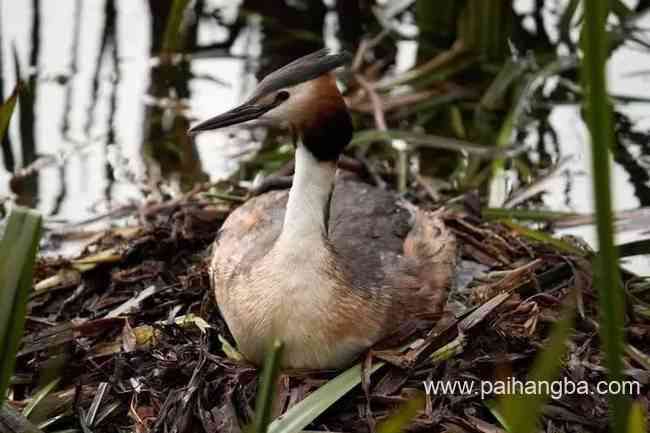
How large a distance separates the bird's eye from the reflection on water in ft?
6.03

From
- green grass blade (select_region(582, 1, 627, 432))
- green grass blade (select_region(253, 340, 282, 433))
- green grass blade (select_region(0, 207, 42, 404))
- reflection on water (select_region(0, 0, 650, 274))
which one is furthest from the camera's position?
reflection on water (select_region(0, 0, 650, 274))

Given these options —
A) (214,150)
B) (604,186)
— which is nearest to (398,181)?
(214,150)

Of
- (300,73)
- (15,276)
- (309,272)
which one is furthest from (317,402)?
(15,276)

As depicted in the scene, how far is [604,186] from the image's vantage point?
154 centimetres

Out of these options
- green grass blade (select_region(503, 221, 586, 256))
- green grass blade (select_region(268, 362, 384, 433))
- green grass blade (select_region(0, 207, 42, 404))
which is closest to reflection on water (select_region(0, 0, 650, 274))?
green grass blade (select_region(503, 221, 586, 256))

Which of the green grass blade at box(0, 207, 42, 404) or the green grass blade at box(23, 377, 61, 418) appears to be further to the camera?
the green grass blade at box(23, 377, 61, 418)

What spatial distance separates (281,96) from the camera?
3.38m

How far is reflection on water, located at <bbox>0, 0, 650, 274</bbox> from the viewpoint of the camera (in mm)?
5395

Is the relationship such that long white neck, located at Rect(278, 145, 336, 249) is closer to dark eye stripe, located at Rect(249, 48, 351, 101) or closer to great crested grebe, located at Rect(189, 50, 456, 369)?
great crested grebe, located at Rect(189, 50, 456, 369)

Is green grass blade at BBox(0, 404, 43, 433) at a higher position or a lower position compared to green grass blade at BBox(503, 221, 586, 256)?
lower

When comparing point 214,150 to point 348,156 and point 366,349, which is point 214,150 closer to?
point 348,156

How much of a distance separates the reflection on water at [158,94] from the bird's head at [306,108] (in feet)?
5.59

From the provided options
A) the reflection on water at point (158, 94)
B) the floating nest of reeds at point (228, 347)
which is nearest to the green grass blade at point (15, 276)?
the floating nest of reeds at point (228, 347)

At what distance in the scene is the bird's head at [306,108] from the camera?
132 inches
